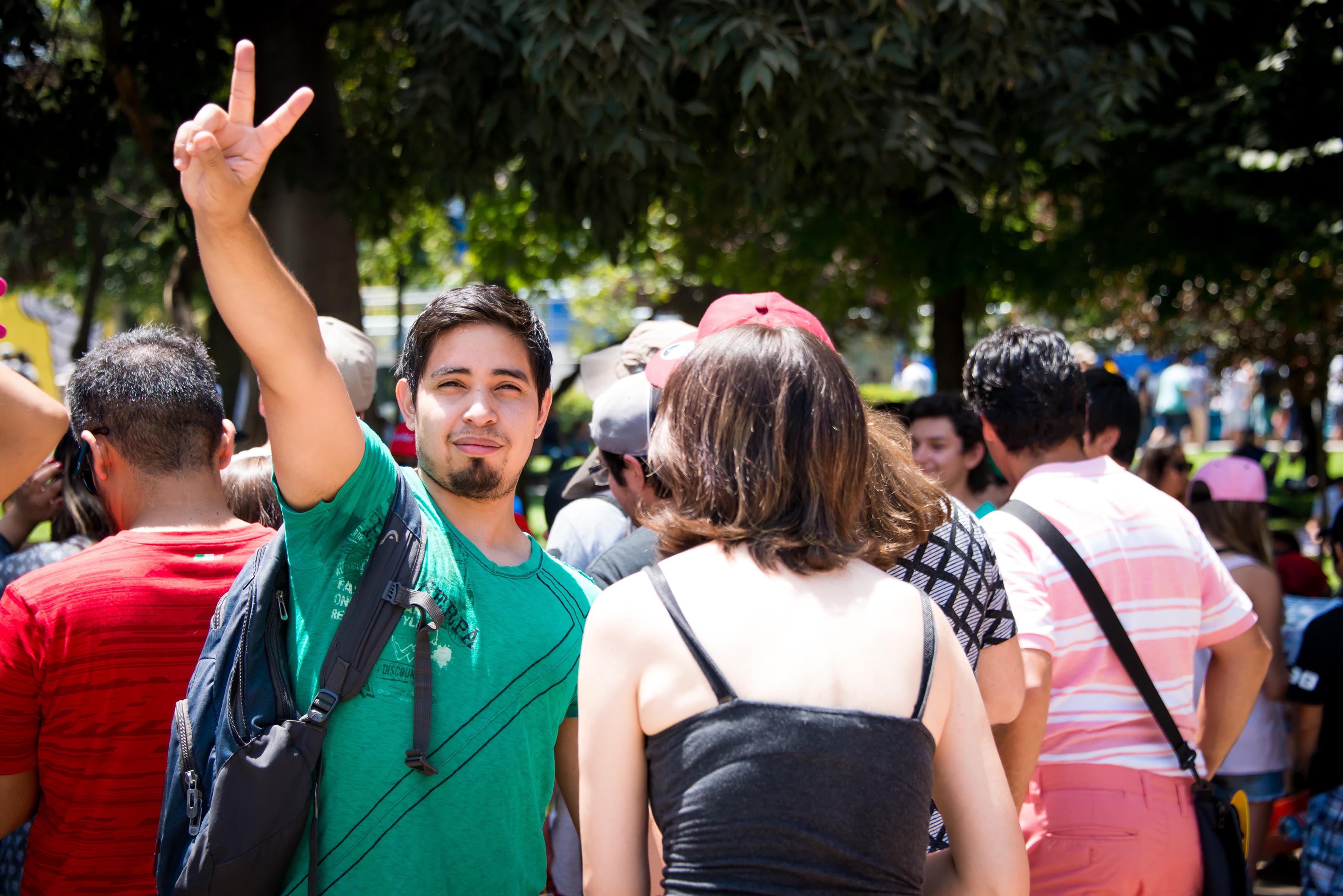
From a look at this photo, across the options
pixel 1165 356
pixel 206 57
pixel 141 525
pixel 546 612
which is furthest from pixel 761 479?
pixel 1165 356

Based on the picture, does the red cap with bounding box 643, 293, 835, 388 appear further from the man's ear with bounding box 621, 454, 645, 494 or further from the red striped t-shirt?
the red striped t-shirt

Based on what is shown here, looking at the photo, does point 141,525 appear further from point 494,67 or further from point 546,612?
point 494,67

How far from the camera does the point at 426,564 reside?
2.00 meters

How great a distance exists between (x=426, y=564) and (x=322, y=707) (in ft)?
1.01

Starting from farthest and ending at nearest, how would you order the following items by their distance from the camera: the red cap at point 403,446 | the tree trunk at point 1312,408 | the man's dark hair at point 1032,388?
the tree trunk at point 1312,408 < the red cap at point 403,446 < the man's dark hair at point 1032,388

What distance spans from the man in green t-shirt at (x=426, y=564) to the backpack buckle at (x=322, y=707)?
0.05 m

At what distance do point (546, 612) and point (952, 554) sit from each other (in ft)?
2.71

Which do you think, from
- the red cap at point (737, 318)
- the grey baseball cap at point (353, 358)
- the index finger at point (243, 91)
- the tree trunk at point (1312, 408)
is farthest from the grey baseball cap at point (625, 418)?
the tree trunk at point (1312, 408)

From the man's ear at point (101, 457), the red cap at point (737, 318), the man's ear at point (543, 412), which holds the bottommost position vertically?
the man's ear at point (101, 457)

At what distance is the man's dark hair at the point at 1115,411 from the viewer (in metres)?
3.68

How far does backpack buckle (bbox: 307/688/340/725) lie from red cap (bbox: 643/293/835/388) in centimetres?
87

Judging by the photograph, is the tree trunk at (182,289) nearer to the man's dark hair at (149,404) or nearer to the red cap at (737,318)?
the man's dark hair at (149,404)

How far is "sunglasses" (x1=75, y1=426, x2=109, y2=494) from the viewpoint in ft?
8.16

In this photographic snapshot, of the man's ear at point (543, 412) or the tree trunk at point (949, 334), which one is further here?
the tree trunk at point (949, 334)
